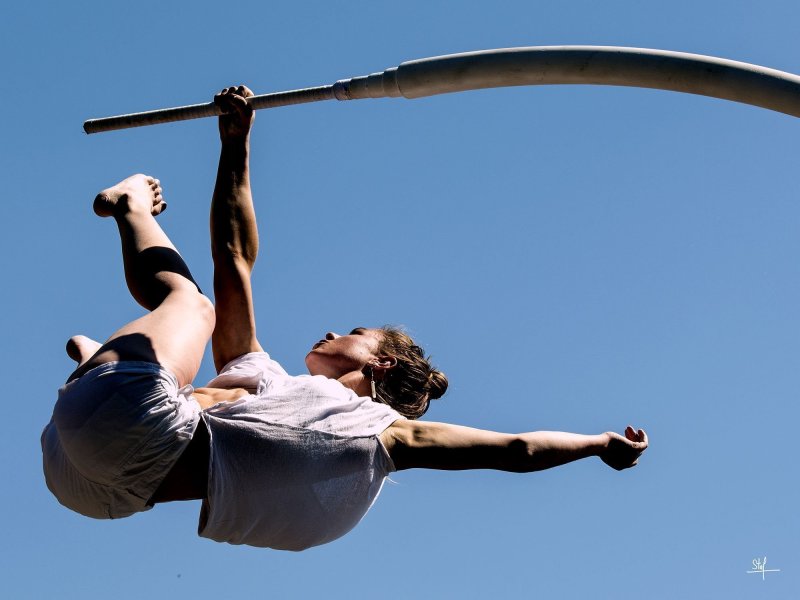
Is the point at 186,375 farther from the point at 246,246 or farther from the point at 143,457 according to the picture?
the point at 246,246

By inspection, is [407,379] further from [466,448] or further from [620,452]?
[466,448]

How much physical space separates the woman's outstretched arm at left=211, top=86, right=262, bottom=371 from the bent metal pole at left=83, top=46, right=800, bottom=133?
15.4 inches

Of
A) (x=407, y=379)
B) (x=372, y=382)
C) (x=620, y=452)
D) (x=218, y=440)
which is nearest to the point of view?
(x=218, y=440)

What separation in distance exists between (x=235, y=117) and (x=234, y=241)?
0.82 metres

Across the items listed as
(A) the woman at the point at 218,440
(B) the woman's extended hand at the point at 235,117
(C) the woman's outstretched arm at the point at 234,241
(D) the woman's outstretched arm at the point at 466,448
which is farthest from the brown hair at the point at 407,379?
(B) the woman's extended hand at the point at 235,117

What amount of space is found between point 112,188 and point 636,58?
10.7ft

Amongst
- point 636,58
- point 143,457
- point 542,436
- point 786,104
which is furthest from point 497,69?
point 143,457

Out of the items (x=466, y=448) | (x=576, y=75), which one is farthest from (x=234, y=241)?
(x=576, y=75)

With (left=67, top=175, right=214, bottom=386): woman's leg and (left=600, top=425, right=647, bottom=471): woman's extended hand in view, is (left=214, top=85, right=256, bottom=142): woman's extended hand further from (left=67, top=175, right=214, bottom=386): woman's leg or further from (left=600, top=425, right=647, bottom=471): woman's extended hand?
(left=600, top=425, right=647, bottom=471): woman's extended hand

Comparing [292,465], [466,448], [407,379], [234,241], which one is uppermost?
[234,241]

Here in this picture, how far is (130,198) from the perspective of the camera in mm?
7949

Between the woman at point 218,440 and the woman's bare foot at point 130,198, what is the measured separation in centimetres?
5

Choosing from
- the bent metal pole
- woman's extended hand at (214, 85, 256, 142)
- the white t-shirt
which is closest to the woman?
the white t-shirt

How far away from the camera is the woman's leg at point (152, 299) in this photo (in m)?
6.90
